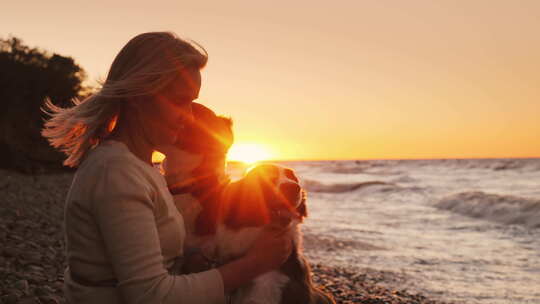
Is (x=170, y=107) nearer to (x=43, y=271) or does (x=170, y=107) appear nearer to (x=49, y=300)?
(x=49, y=300)

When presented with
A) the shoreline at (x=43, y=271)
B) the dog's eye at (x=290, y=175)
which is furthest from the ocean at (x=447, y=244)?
the dog's eye at (x=290, y=175)

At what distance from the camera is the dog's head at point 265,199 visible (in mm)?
2824

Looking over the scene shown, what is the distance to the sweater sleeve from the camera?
1.38 meters

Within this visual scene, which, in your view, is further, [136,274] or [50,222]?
[50,222]

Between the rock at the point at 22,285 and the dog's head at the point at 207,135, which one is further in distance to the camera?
the rock at the point at 22,285

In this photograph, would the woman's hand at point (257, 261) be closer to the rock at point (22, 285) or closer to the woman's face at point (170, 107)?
the woman's face at point (170, 107)

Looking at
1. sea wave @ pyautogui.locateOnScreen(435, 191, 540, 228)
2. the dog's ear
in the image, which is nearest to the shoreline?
the dog's ear

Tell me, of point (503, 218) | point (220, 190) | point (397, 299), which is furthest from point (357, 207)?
point (220, 190)

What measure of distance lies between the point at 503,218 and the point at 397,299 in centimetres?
1295

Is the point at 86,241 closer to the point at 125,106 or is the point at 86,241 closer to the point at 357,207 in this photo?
the point at 125,106

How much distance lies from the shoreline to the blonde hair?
2.82 m

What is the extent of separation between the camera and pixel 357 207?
21.0 metres

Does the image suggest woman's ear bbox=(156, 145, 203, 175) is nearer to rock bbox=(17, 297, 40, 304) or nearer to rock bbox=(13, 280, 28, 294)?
rock bbox=(17, 297, 40, 304)

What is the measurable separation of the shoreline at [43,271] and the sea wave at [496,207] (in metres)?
11.0
